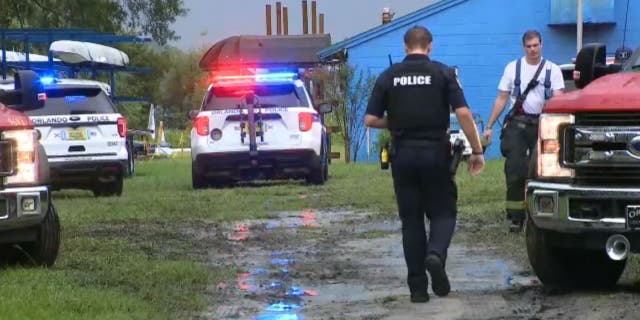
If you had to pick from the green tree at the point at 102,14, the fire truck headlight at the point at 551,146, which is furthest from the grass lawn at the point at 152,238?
the green tree at the point at 102,14

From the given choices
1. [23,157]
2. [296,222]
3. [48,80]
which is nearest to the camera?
[23,157]

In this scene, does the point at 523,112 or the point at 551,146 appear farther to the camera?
the point at 523,112

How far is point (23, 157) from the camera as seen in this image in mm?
8711

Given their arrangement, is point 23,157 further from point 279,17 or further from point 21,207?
point 279,17

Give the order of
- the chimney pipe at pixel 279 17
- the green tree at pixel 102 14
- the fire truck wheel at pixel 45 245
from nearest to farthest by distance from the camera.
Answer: the fire truck wheel at pixel 45 245
the green tree at pixel 102 14
the chimney pipe at pixel 279 17

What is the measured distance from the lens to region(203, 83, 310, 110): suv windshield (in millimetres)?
17922

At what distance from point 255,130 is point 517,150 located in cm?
749

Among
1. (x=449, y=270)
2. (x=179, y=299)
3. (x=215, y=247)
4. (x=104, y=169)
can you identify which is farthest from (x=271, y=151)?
(x=179, y=299)

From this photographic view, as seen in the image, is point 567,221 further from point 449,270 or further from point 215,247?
point 215,247

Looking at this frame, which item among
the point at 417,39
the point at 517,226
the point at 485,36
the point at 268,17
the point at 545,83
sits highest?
the point at 268,17

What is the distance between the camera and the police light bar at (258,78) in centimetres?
1798

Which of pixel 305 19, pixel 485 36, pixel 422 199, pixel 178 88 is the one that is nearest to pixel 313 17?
pixel 305 19

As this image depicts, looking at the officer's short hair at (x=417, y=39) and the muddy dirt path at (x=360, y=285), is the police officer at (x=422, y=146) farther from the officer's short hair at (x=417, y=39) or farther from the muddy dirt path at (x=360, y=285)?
the muddy dirt path at (x=360, y=285)

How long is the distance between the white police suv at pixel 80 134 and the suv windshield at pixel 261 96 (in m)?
1.36
